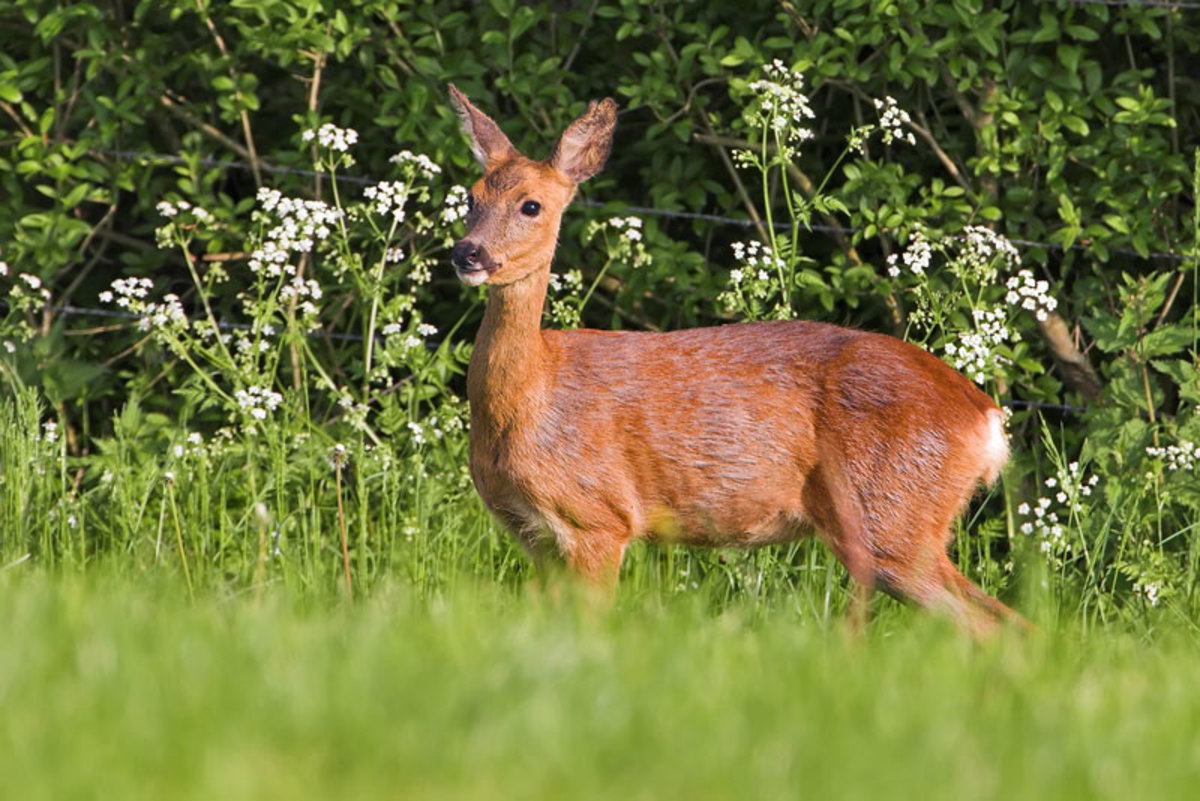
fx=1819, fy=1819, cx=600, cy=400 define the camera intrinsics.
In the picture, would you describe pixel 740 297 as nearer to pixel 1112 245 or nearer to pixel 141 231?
pixel 1112 245

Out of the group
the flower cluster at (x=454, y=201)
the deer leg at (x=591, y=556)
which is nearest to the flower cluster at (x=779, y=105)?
the flower cluster at (x=454, y=201)

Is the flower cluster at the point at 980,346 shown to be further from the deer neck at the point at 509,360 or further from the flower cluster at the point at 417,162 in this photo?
the flower cluster at the point at 417,162

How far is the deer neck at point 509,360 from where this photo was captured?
4.81m

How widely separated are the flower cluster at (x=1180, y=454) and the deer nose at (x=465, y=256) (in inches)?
90.0

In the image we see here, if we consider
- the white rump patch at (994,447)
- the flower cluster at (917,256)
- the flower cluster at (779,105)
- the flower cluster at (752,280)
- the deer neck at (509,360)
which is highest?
the flower cluster at (779,105)

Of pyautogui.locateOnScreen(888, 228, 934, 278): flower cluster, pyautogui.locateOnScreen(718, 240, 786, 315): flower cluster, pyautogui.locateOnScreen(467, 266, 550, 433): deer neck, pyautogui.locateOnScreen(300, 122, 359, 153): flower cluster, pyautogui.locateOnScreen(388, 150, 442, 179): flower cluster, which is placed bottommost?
pyautogui.locateOnScreen(467, 266, 550, 433): deer neck

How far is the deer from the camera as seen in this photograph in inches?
189

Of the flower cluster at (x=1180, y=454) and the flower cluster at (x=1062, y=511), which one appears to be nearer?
the flower cluster at (x=1062, y=511)

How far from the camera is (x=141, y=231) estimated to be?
6.98 meters

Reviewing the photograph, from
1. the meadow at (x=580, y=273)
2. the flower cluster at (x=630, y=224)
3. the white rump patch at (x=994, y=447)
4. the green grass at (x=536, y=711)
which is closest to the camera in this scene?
the green grass at (x=536, y=711)

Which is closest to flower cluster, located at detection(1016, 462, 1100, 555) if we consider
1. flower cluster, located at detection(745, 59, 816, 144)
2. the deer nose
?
flower cluster, located at detection(745, 59, 816, 144)

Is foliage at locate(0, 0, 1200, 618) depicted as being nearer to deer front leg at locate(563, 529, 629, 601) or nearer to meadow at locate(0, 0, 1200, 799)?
meadow at locate(0, 0, 1200, 799)

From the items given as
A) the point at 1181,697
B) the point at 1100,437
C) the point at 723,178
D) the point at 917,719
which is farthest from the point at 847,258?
the point at 917,719

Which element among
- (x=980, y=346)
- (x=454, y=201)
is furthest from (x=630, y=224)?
(x=980, y=346)
